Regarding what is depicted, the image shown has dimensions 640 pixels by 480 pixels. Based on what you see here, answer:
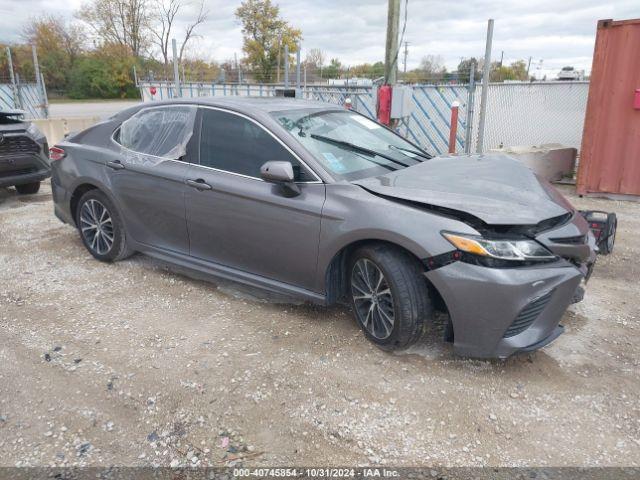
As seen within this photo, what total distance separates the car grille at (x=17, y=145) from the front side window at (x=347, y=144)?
16.1ft

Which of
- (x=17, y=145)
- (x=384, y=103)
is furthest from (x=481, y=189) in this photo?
(x=17, y=145)

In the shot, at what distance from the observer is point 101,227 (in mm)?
4816

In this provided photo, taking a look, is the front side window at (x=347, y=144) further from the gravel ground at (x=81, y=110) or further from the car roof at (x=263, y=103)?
the gravel ground at (x=81, y=110)

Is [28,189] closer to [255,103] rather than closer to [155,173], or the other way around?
[155,173]

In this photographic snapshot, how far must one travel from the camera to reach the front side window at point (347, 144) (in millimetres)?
3541

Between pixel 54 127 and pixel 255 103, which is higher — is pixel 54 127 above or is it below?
below

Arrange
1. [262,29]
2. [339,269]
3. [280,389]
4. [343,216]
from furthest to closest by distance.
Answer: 1. [262,29]
2. [339,269]
3. [343,216]
4. [280,389]

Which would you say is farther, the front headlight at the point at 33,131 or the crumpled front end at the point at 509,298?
the front headlight at the point at 33,131

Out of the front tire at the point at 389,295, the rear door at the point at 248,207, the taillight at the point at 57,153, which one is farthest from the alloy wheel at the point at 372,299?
the taillight at the point at 57,153

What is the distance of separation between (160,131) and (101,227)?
3.91ft

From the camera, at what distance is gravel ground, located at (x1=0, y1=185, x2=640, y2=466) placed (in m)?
2.49

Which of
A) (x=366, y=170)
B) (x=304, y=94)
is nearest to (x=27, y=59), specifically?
(x=304, y=94)

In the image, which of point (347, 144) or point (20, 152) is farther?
point (20, 152)

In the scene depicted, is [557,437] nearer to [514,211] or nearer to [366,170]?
[514,211]
